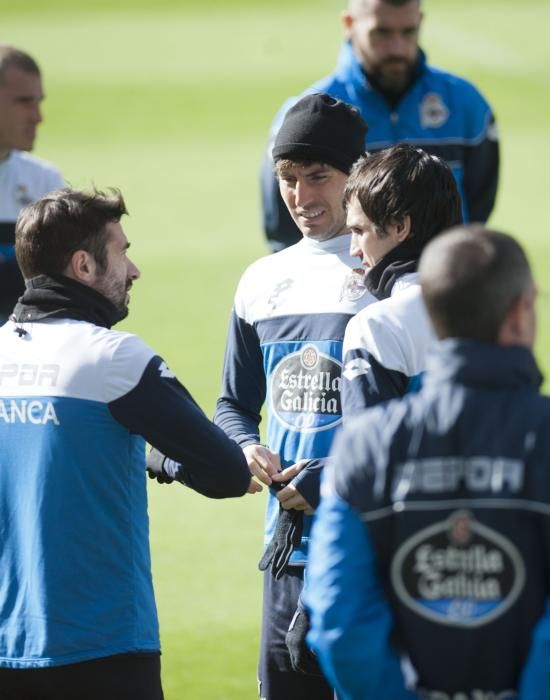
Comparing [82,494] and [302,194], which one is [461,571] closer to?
[82,494]

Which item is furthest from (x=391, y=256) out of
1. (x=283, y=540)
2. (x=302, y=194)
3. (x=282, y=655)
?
(x=282, y=655)

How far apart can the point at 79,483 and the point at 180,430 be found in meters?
0.27

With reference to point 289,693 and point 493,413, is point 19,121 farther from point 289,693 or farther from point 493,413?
point 493,413

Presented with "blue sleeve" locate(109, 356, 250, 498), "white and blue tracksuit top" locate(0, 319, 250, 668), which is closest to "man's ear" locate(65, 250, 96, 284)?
"white and blue tracksuit top" locate(0, 319, 250, 668)

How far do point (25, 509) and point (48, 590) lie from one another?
0.66 feet

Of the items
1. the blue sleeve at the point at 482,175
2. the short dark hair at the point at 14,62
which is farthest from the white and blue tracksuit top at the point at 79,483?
the short dark hair at the point at 14,62

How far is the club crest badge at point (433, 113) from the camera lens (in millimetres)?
6684

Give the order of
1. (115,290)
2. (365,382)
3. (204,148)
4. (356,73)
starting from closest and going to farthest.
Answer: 1. (365,382)
2. (115,290)
3. (356,73)
4. (204,148)

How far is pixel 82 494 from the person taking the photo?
11.4 ft

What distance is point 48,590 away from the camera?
3459mm

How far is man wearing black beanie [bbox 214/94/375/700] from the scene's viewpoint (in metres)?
3.89

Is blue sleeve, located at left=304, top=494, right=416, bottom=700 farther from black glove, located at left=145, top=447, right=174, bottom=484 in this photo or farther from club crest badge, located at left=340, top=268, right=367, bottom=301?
club crest badge, located at left=340, top=268, right=367, bottom=301

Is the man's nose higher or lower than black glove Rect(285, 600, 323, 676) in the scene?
higher

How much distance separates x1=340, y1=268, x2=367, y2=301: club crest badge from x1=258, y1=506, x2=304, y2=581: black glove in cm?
59
